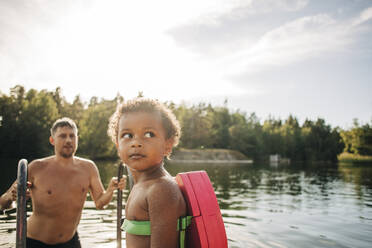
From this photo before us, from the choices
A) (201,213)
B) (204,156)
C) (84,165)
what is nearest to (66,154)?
(84,165)

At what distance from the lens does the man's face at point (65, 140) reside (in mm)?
3996

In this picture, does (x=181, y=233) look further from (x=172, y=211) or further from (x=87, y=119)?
(x=87, y=119)

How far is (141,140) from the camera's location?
182cm

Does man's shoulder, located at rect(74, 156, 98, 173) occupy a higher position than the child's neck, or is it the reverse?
the child's neck

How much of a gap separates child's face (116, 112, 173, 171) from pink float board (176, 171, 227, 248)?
237 millimetres

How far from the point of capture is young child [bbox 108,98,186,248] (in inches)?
65.2

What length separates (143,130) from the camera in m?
1.86

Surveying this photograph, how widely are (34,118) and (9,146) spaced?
5.83m

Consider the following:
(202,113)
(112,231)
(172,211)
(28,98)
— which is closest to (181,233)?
(172,211)

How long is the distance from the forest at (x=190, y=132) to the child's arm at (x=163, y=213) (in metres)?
38.6

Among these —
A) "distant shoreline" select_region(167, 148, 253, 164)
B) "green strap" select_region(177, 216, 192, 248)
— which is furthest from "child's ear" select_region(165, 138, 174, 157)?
"distant shoreline" select_region(167, 148, 253, 164)

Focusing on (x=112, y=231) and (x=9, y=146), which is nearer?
(x=112, y=231)

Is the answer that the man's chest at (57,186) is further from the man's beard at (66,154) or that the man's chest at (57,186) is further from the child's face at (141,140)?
the child's face at (141,140)

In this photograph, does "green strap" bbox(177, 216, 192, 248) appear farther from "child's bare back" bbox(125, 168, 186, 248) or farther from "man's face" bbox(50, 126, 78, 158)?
"man's face" bbox(50, 126, 78, 158)
